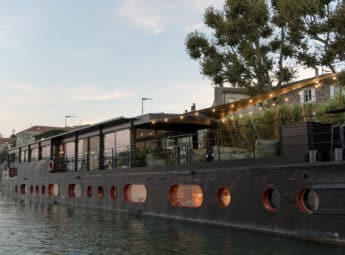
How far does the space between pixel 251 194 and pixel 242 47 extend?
13.8 m

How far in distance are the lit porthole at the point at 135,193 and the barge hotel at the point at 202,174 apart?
1.5 inches

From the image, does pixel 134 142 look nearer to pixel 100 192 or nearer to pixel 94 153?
pixel 100 192

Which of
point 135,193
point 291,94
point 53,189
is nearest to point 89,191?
point 135,193

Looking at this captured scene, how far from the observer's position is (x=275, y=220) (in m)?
11.0

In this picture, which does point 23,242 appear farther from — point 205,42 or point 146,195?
point 205,42

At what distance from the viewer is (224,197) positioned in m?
13.1

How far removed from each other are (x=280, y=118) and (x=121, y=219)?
763 centimetres

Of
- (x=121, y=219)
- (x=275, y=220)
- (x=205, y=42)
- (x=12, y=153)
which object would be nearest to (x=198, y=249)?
(x=275, y=220)

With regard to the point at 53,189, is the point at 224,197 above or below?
above

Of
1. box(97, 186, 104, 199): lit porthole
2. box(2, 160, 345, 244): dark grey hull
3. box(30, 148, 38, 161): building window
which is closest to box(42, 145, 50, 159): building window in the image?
box(30, 148, 38, 161): building window

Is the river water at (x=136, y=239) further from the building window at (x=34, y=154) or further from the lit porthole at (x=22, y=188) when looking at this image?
the lit porthole at (x=22, y=188)

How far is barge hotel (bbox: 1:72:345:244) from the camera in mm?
10289

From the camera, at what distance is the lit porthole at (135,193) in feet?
55.5

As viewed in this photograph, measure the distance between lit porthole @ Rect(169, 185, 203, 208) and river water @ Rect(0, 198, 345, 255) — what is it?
2.44ft
